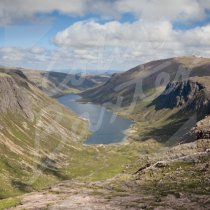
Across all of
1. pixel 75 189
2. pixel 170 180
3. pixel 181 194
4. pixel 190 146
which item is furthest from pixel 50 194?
pixel 190 146

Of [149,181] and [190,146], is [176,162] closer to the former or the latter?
[149,181]

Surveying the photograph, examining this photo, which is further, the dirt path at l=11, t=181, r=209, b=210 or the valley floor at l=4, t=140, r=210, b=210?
the valley floor at l=4, t=140, r=210, b=210

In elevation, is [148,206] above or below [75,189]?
above

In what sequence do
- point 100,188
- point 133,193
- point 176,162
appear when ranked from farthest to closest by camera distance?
point 176,162 < point 100,188 < point 133,193

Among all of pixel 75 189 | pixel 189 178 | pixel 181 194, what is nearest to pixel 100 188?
pixel 75 189

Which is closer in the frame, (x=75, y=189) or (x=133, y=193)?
(x=133, y=193)

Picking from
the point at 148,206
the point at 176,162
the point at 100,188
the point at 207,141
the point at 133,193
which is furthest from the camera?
the point at 207,141

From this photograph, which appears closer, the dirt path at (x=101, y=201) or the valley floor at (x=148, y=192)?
the dirt path at (x=101, y=201)

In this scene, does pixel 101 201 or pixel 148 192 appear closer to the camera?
pixel 101 201

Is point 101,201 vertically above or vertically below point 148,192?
above
